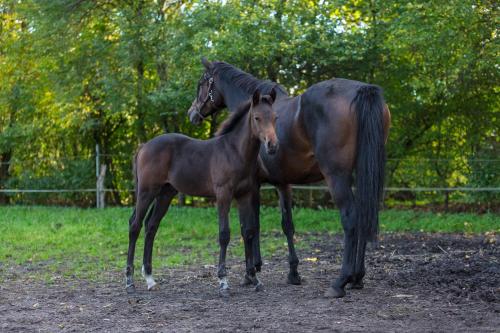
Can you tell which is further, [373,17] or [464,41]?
[373,17]

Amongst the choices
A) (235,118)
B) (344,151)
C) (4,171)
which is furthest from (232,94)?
(4,171)

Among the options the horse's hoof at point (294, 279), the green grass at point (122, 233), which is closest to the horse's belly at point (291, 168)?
the horse's hoof at point (294, 279)

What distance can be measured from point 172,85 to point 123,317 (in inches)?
400

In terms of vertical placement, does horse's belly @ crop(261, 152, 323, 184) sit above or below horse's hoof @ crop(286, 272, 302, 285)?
above

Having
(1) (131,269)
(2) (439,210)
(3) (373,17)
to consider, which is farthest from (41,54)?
(1) (131,269)

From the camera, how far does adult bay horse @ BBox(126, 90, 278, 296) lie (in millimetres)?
6414

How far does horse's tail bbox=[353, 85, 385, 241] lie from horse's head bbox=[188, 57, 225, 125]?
2414 mm

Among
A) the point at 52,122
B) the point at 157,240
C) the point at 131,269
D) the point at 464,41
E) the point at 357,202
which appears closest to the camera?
the point at 357,202

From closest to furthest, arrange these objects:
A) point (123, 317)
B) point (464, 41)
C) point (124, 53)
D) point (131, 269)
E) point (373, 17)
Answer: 1. point (123, 317)
2. point (131, 269)
3. point (464, 41)
4. point (373, 17)
5. point (124, 53)

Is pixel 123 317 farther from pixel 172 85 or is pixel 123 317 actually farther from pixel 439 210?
pixel 439 210

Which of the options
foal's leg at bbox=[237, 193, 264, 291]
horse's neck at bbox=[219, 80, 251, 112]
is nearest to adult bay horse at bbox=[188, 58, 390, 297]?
foal's leg at bbox=[237, 193, 264, 291]

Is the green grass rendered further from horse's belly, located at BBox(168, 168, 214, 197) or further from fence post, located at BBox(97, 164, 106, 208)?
horse's belly, located at BBox(168, 168, 214, 197)

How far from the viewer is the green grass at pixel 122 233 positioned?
885cm

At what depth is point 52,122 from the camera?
18656 mm
